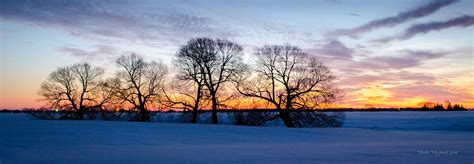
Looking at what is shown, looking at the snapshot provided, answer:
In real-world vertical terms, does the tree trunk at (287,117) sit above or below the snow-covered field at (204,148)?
above

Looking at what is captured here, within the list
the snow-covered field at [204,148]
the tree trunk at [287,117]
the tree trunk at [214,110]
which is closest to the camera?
the snow-covered field at [204,148]

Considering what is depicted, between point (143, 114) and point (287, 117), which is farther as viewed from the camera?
point (143, 114)

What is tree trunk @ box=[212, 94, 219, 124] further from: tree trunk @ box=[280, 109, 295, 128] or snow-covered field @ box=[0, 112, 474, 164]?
snow-covered field @ box=[0, 112, 474, 164]

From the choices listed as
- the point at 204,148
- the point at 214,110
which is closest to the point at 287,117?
the point at 214,110

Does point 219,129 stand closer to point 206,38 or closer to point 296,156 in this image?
point 296,156

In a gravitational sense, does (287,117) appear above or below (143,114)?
below

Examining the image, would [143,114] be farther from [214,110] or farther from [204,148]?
[204,148]

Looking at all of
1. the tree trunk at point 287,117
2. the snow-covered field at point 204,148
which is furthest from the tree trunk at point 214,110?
the snow-covered field at point 204,148

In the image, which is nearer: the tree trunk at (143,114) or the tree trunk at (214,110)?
the tree trunk at (214,110)

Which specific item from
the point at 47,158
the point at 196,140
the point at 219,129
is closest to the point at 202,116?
the point at 219,129

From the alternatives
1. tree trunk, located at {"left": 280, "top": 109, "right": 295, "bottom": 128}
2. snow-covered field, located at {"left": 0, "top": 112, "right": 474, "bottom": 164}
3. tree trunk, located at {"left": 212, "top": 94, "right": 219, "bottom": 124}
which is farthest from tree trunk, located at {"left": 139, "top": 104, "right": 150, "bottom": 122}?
snow-covered field, located at {"left": 0, "top": 112, "right": 474, "bottom": 164}

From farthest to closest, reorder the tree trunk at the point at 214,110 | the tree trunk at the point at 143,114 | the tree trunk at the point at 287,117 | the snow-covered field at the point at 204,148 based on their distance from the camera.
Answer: the tree trunk at the point at 143,114
the tree trunk at the point at 214,110
the tree trunk at the point at 287,117
the snow-covered field at the point at 204,148

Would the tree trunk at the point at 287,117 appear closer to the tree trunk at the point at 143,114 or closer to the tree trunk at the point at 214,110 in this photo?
the tree trunk at the point at 214,110

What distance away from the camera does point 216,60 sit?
29656mm
